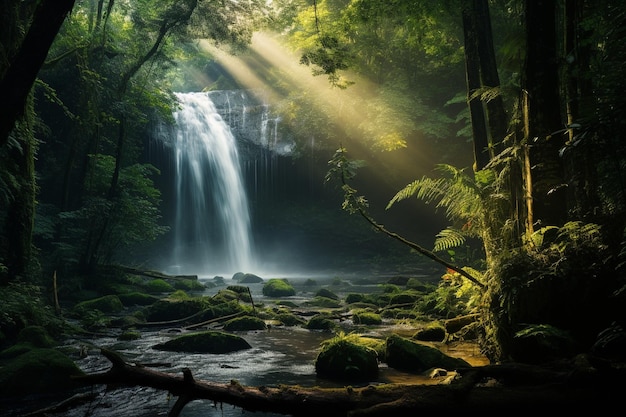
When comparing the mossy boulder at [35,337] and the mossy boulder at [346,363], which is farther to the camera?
the mossy boulder at [35,337]

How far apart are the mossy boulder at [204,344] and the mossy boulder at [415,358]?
2942mm

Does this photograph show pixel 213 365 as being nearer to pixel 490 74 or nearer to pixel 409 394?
pixel 409 394

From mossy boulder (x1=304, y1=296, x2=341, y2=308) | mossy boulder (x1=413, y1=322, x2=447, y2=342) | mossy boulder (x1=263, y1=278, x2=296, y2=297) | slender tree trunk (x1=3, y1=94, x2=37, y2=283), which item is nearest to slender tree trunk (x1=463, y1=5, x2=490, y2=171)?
mossy boulder (x1=413, y1=322, x2=447, y2=342)

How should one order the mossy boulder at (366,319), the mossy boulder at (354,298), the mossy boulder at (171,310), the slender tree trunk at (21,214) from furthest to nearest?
the mossy boulder at (354,298), the mossy boulder at (171,310), the mossy boulder at (366,319), the slender tree trunk at (21,214)

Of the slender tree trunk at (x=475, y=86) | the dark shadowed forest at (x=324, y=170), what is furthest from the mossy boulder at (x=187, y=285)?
the slender tree trunk at (x=475, y=86)

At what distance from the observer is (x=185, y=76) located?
153 ft

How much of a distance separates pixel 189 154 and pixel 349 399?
89.0 feet

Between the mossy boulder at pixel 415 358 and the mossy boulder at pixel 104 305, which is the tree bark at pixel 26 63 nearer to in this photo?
the mossy boulder at pixel 415 358

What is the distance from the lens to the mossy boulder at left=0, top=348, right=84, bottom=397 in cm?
509

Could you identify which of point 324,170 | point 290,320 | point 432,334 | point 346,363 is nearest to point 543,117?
point 346,363

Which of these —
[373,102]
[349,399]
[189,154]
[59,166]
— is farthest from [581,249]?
[189,154]

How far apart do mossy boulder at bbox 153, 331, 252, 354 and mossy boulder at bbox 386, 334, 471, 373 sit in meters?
2.94

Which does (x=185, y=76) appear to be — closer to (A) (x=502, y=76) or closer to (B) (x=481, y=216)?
(A) (x=502, y=76)

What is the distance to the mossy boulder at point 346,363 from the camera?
5699mm
